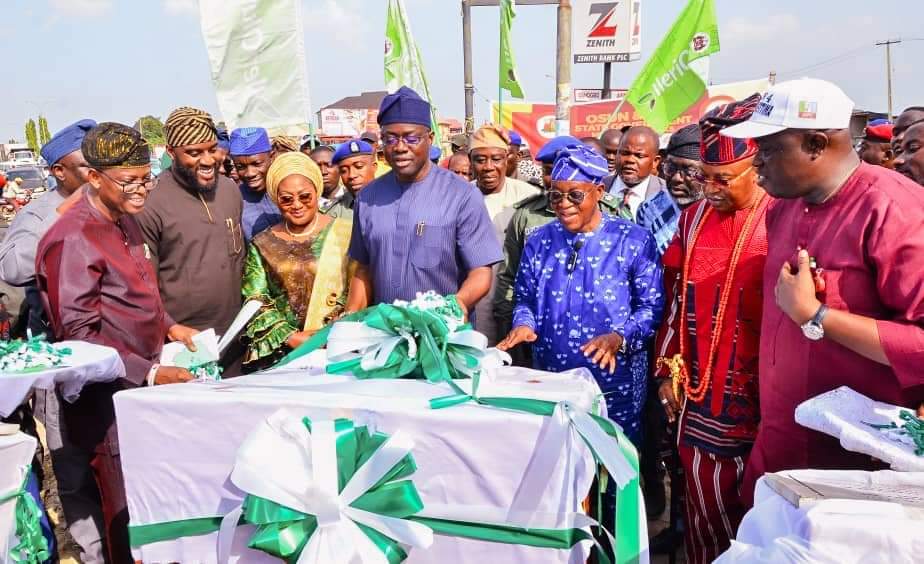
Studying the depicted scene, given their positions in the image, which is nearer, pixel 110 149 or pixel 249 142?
pixel 110 149

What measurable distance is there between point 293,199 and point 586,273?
1573mm

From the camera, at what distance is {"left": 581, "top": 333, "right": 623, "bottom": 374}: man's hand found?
2.55 m

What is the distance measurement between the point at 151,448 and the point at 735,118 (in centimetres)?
221

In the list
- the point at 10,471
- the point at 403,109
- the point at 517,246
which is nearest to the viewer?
the point at 10,471

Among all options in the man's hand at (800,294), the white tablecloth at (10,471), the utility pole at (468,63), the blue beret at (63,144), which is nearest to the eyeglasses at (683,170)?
the man's hand at (800,294)

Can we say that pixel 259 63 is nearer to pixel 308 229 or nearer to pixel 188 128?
pixel 188 128

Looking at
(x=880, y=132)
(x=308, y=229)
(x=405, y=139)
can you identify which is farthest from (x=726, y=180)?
(x=880, y=132)

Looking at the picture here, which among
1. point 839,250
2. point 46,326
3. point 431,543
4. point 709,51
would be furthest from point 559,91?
point 431,543

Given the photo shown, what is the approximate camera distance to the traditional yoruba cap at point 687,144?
3.64 meters

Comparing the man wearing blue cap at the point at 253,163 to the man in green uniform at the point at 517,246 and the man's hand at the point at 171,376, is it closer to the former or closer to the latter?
the man in green uniform at the point at 517,246

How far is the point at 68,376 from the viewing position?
219 centimetres

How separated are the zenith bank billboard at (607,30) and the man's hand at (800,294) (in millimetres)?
30238

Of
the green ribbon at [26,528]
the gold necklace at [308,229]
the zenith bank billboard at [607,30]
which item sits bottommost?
the green ribbon at [26,528]

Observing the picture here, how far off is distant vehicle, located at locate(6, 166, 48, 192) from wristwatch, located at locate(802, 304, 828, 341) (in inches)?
998
